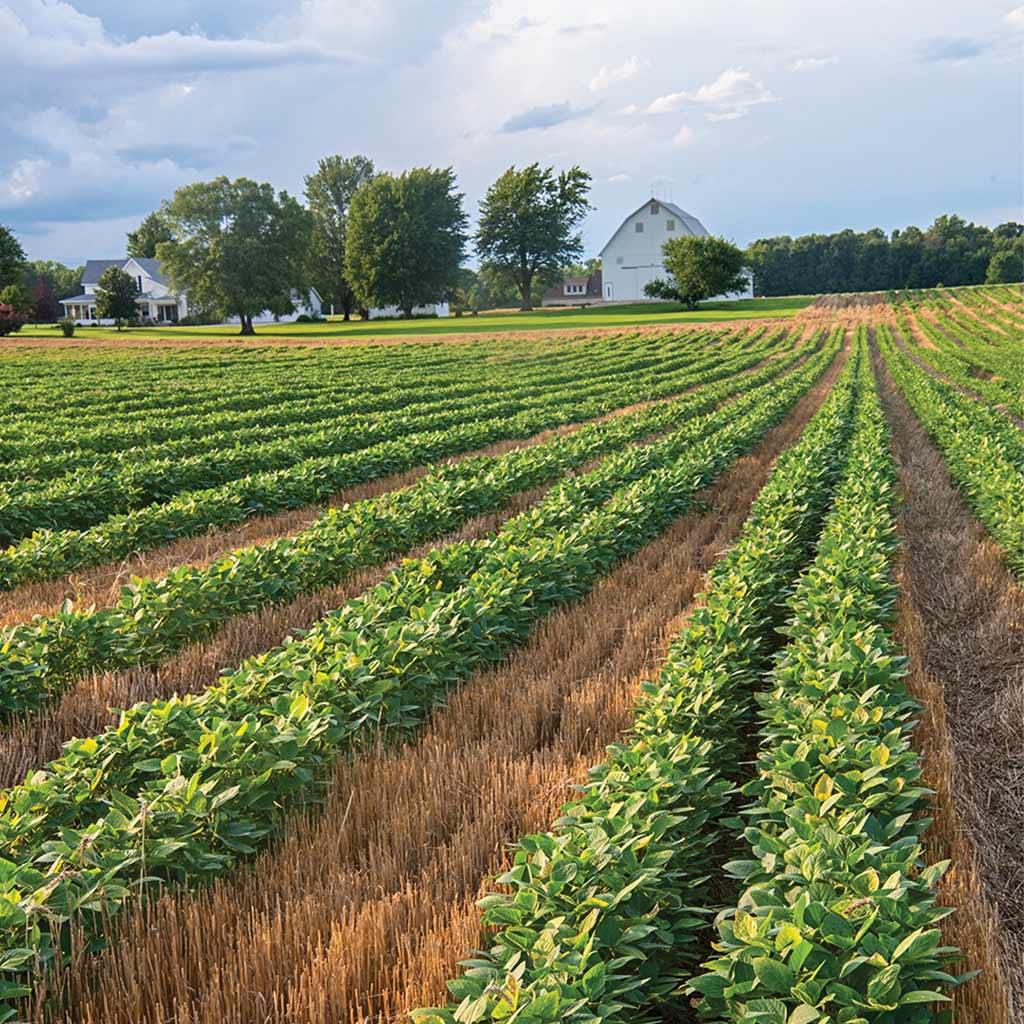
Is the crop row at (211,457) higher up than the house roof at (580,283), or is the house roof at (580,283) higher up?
the house roof at (580,283)

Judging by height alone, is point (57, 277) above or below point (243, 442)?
above

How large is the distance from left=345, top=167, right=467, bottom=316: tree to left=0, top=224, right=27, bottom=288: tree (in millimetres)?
26679

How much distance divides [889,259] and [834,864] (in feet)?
376

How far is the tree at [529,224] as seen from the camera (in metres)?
91.1

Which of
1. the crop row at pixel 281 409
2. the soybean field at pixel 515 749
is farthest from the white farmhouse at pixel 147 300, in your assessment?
the soybean field at pixel 515 749

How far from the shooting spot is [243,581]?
7379 millimetres

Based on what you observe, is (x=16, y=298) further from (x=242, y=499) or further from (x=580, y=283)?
(x=580, y=283)

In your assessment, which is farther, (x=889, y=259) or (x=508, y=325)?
(x=889, y=259)

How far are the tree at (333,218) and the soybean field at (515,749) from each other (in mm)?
79805

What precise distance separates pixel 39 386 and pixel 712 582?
25503 millimetres

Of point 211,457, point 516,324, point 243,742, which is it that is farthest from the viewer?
point 516,324

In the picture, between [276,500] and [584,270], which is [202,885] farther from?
[584,270]

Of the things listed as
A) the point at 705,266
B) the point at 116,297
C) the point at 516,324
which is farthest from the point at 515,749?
the point at 705,266

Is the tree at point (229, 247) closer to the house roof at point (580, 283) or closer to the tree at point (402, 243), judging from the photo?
the tree at point (402, 243)
